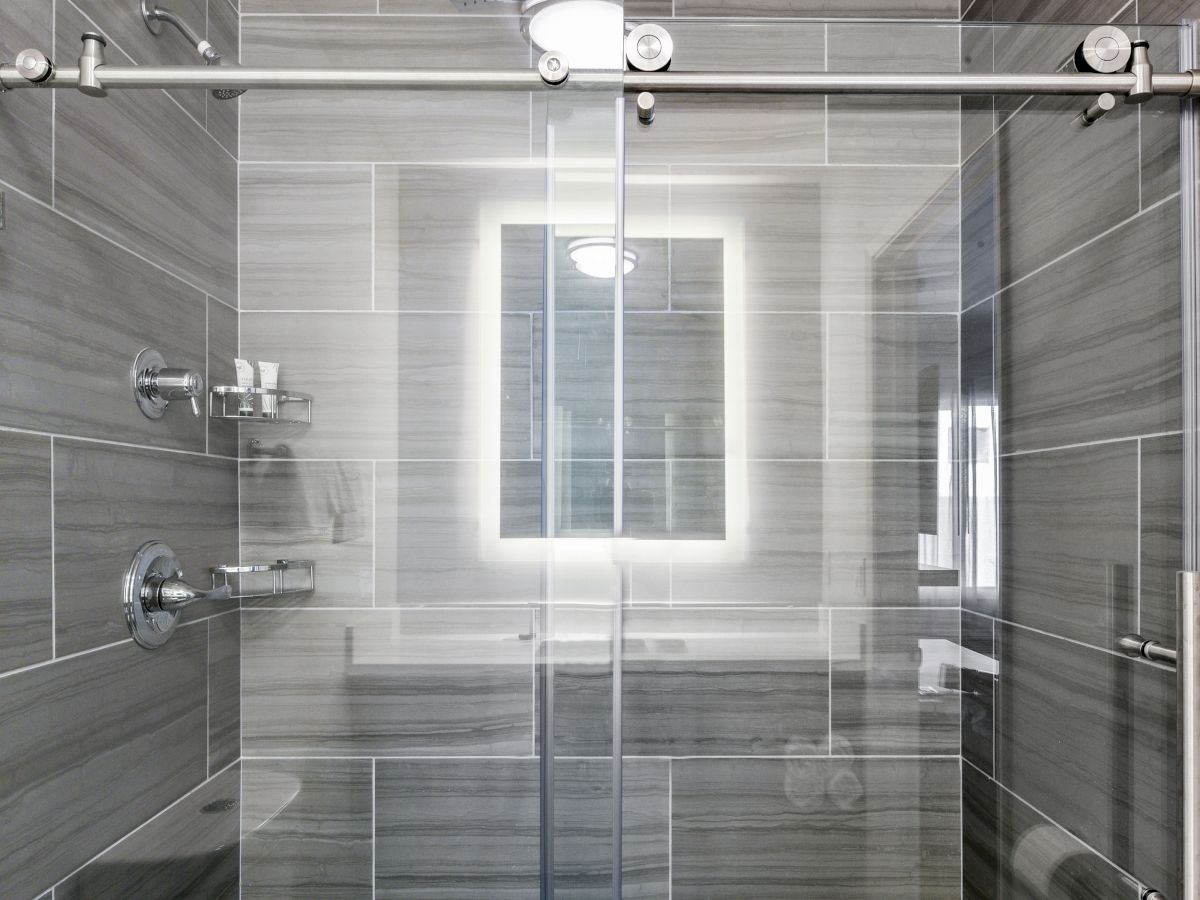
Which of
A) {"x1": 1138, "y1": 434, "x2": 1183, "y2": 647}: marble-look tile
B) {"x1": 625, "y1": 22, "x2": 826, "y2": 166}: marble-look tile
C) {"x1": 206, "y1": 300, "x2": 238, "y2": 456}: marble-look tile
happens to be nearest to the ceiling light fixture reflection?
{"x1": 625, "y1": 22, "x2": 826, "y2": 166}: marble-look tile

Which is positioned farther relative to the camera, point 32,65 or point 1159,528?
point 1159,528

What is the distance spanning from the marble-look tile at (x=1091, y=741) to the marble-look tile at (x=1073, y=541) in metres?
0.03

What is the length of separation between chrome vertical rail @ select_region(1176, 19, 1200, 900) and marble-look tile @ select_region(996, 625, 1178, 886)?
30 mm

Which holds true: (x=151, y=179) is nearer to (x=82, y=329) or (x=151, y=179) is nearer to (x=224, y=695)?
(x=82, y=329)

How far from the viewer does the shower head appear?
35.7 inches

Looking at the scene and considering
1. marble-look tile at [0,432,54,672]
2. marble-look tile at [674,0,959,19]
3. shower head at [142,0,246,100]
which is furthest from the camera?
marble-look tile at [674,0,959,19]

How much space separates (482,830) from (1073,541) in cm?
83

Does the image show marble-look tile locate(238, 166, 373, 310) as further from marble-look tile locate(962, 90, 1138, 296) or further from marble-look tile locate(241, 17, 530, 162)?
marble-look tile locate(962, 90, 1138, 296)

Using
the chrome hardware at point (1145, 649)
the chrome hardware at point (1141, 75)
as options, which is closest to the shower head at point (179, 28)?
the chrome hardware at point (1141, 75)

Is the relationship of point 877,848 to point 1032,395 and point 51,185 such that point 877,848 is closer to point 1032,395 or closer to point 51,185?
point 1032,395

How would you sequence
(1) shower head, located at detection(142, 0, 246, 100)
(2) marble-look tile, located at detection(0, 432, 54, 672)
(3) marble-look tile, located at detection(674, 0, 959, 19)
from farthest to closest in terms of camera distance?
(3) marble-look tile, located at detection(674, 0, 959, 19)
(1) shower head, located at detection(142, 0, 246, 100)
(2) marble-look tile, located at detection(0, 432, 54, 672)

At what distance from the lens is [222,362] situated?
89 centimetres

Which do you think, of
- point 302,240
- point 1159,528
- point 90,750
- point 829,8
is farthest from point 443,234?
point 829,8

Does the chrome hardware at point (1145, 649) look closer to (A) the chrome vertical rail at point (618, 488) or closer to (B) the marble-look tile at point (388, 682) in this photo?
(A) the chrome vertical rail at point (618, 488)
